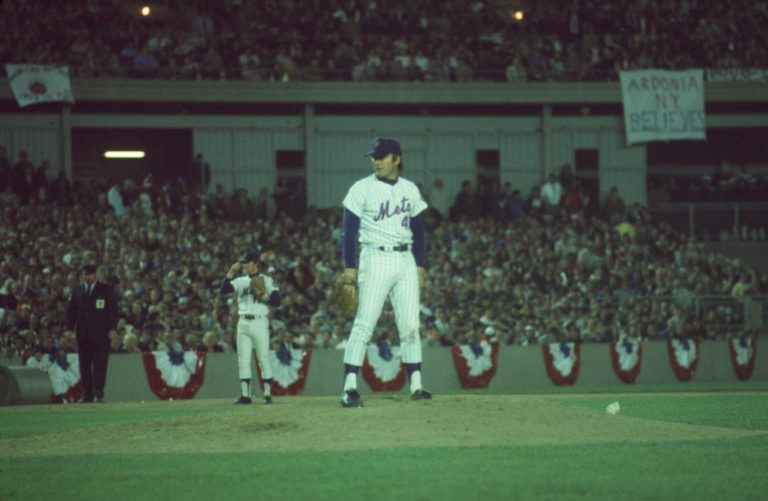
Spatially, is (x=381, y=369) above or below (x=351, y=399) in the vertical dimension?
below

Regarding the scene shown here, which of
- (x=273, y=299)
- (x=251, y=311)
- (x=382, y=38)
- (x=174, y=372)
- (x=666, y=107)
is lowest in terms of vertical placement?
(x=174, y=372)

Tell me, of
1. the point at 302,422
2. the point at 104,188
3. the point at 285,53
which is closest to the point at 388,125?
the point at 285,53

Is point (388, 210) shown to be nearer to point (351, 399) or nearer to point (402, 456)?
point (351, 399)

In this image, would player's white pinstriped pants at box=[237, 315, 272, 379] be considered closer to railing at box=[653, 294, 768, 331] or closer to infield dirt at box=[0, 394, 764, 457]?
infield dirt at box=[0, 394, 764, 457]

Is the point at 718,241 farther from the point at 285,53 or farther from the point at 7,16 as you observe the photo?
the point at 7,16

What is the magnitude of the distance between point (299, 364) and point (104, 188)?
29.9 feet

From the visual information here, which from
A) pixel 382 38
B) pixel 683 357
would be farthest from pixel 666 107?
pixel 683 357

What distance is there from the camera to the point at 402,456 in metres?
8.82

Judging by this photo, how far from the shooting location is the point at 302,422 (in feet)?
33.2

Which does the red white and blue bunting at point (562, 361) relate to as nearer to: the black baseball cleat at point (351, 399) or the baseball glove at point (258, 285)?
the baseball glove at point (258, 285)

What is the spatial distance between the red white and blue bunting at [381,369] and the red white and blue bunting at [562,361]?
3.21m

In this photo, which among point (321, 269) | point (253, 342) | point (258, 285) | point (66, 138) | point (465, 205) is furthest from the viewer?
point (66, 138)

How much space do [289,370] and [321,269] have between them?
15.9 feet

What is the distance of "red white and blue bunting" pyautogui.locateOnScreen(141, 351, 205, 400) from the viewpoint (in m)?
21.7
